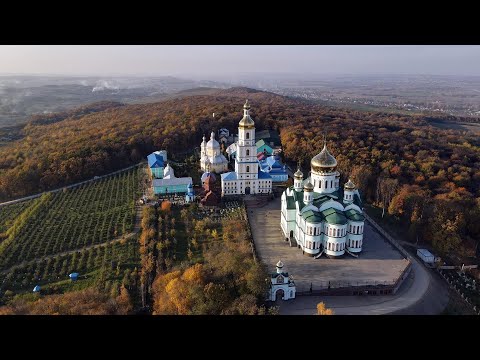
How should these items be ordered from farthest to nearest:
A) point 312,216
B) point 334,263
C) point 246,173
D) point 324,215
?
point 246,173, point 324,215, point 312,216, point 334,263

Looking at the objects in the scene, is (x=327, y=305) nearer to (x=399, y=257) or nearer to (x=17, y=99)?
(x=399, y=257)

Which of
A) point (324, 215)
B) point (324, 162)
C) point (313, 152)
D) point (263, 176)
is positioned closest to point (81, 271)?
point (324, 215)

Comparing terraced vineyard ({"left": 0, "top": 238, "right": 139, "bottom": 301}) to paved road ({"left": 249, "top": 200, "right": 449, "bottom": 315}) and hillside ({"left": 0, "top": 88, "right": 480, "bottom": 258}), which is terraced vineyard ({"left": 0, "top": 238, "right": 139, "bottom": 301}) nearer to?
paved road ({"left": 249, "top": 200, "right": 449, "bottom": 315})

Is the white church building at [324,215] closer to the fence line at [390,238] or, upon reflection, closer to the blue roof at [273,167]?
the fence line at [390,238]

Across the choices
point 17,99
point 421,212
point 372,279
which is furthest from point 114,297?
point 17,99

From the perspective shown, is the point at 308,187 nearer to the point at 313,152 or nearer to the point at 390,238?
the point at 390,238

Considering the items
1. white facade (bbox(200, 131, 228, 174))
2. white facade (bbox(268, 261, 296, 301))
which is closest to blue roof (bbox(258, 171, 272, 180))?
white facade (bbox(200, 131, 228, 174))

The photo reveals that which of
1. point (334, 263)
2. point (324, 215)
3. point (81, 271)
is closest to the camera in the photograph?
point (81, 271)
